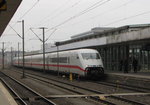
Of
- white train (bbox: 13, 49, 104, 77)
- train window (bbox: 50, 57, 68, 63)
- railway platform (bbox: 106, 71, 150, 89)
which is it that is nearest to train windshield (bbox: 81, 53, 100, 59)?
white train (bbox: 13, 49, 104, 77)

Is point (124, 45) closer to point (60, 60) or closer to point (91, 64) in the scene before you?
point (91, 64)

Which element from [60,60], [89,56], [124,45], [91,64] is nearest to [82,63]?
[91,64]

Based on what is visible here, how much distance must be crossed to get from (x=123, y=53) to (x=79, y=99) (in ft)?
56.1

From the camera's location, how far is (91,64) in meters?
26.4

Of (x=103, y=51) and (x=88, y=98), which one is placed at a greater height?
(x=103, y=51)

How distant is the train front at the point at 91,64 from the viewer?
85.7 feet

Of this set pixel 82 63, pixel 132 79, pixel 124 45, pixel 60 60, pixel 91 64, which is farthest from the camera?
pixel 60 60

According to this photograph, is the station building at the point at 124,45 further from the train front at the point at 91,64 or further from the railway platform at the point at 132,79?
the railway platform at the point at 132,79

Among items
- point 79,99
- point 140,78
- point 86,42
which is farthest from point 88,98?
point 86,42

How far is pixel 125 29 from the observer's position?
2883 cm

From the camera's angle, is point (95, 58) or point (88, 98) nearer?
point (88, 98)

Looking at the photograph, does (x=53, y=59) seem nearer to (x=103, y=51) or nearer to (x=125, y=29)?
(x=103, y=51)

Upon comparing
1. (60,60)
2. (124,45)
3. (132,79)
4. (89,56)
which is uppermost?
(124,45)

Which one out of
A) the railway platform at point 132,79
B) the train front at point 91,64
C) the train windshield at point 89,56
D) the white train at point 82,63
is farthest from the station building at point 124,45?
the railway platform at point 132,79
